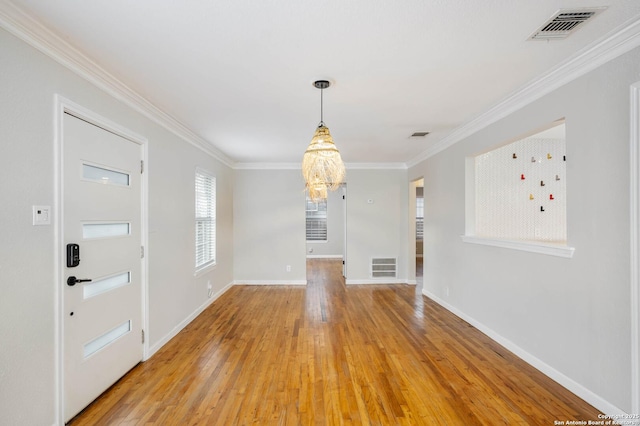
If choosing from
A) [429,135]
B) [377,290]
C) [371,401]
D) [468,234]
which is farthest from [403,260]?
[371,401]

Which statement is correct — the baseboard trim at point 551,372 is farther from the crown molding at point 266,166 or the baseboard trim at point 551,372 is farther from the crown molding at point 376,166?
the crown molding at point 266,166

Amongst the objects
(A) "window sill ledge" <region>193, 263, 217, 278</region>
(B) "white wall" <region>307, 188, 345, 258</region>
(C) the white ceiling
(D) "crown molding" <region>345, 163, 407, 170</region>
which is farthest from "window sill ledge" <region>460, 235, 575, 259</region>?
(B) "white wall" <region>307, 188, 345, 258</region>

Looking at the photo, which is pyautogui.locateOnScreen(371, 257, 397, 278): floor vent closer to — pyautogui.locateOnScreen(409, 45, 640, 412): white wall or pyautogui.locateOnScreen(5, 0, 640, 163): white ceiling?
pyautogui.locateOnScreen(409, 45, 640, 412): white wall

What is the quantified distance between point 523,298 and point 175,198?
405 centimetres

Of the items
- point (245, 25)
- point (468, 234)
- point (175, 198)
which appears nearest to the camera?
point (245, 25)

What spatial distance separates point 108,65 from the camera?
7.78 feet

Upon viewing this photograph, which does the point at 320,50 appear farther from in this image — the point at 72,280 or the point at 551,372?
the point at 551,372

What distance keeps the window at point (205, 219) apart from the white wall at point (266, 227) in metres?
1.24

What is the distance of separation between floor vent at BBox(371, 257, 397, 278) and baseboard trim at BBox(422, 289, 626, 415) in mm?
2490

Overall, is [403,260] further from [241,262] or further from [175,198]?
[175,198]

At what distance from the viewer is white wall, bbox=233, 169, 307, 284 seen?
664cm

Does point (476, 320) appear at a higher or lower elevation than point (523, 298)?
lower

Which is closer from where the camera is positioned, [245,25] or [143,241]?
[245,25]

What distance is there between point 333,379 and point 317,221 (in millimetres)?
8293
